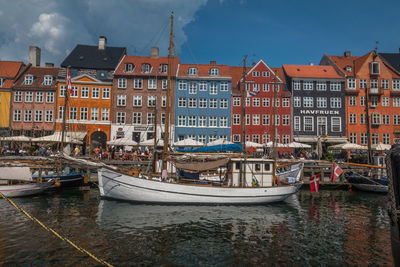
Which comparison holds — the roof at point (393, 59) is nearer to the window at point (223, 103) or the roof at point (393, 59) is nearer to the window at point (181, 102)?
the window at point (223, 103)

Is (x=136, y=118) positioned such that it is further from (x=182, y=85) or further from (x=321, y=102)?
(x=321, y=102)

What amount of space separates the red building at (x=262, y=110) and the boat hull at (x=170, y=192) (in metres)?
26.0

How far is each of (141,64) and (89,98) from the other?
984cm

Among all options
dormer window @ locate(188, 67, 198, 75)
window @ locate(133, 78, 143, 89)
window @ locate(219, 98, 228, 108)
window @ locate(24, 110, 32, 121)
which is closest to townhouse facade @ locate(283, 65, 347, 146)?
window @ locate(219, 98, 228, 108)

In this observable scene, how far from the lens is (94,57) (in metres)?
46.8

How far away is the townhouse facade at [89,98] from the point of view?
4344 centimetres

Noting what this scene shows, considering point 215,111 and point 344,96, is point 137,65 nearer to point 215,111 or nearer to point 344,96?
point 215,111

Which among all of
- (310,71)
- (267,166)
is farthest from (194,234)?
(310,71)

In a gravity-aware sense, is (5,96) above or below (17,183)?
above

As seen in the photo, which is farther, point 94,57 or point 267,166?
point 94,57

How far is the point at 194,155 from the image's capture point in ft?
77.4

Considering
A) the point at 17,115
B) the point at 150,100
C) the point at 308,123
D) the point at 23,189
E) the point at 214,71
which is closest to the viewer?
the point at 23,189

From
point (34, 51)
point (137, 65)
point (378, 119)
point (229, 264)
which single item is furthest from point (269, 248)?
point (34, 51)

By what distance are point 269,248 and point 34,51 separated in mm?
52701
